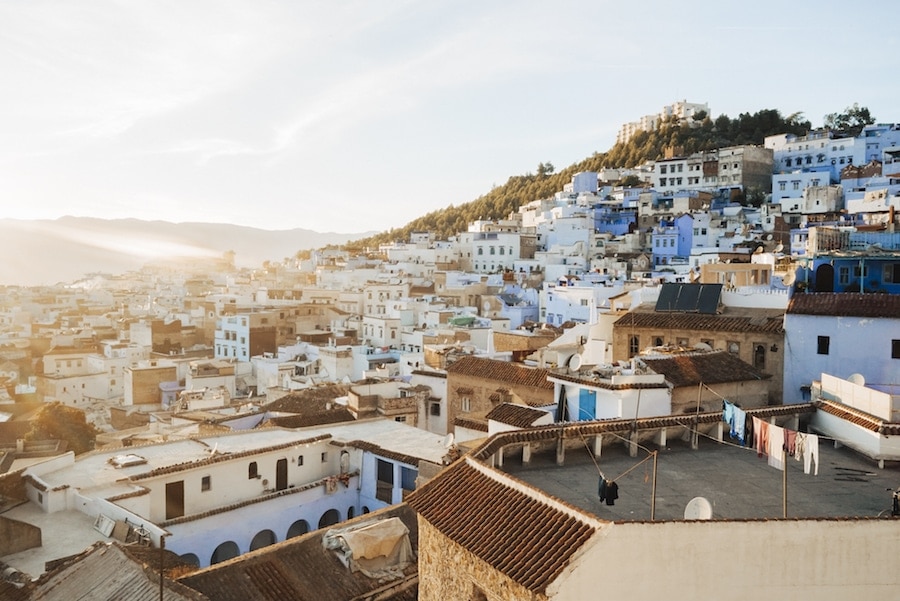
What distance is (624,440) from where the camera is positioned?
9.83 metres

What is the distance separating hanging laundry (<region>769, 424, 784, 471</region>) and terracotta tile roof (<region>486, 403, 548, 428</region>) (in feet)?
18.3

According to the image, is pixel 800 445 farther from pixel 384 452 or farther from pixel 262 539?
pixel 262 539

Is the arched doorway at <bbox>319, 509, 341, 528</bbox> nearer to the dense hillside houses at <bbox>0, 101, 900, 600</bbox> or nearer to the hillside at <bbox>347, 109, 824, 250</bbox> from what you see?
the dense hillside houses at <bbox>0, 101, 900, 600</bbox>

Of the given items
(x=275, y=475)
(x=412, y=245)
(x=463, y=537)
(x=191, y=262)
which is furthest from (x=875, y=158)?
(x=191, y=262)

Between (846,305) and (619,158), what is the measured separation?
2963 inches

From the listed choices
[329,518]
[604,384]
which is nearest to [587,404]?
[604,384]

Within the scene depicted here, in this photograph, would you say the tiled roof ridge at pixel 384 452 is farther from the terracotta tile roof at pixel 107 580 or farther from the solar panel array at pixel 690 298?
the solar panel array at pixel 690 298

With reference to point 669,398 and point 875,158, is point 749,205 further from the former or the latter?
point 669,398

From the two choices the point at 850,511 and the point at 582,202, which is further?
the point at 582,202

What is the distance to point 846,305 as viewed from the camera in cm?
1677

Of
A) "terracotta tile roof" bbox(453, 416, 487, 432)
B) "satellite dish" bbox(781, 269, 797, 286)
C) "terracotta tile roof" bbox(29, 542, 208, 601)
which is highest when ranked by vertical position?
"satellite dish" bbox(781, 269, 797, 286)

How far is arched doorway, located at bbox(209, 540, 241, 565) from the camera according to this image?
15406 mm

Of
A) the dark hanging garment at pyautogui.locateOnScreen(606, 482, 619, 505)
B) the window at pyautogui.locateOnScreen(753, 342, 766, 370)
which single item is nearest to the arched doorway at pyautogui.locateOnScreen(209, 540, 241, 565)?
the dark hanging garment at pyautogui.locateOnScreen(606, 482, 619, 505)

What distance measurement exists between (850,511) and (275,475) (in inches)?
519
